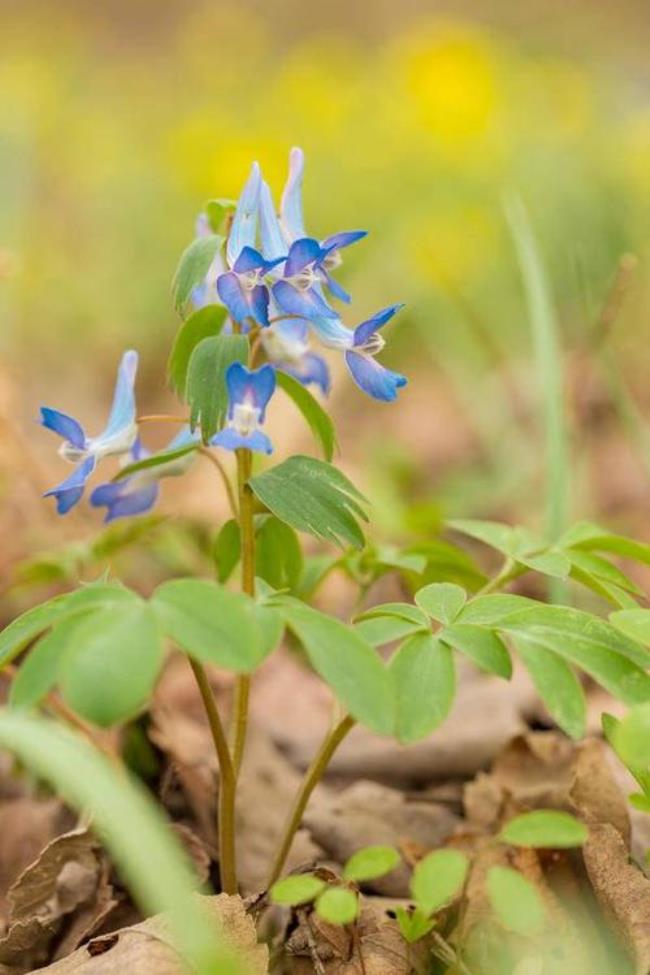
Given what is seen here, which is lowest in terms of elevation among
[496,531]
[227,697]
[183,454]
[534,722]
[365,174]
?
[534,722]

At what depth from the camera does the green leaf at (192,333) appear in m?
1.24

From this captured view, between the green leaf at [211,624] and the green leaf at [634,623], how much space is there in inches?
13.9

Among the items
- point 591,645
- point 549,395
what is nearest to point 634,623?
point 591,645

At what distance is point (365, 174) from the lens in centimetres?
450

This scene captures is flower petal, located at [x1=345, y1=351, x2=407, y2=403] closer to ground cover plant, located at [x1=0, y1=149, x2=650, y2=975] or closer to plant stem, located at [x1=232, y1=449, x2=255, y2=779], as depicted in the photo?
ground cover plant, located at [x1=0, y1=149, x2=650, y2=975]

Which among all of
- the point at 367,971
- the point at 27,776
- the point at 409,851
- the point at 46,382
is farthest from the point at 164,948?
the point at 46,382

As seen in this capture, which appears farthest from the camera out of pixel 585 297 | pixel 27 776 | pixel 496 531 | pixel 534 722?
pixel 585 297

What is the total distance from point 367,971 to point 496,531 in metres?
0.51

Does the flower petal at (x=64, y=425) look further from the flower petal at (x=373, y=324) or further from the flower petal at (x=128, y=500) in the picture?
the flower petal at (x=373, y=324)

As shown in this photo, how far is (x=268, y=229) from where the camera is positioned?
1221 millimetres

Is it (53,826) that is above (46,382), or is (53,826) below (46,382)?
below

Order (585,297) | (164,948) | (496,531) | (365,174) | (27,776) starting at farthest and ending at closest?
(365,174) < (585,297) < (27,776) < (496,531) < (164,948)

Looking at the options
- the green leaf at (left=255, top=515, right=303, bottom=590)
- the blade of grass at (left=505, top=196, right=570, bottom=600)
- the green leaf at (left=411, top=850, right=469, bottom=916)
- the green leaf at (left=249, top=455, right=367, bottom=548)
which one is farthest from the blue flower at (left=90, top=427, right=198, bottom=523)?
the blade of grass at (left=505, top=196, right=570, bottom=600)

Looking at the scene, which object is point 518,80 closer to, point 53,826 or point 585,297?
point 585,297
